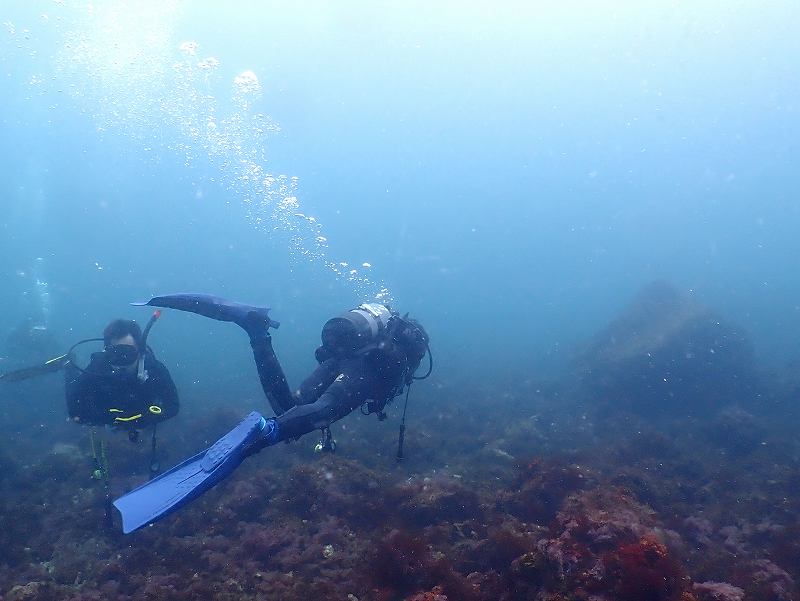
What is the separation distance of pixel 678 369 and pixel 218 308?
2111cm

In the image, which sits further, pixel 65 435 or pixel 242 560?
pixel 65 435

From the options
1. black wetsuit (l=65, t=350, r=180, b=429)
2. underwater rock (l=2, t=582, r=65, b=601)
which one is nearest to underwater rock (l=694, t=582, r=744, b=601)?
black wetsuit (l=65, t=350, r=180, b=429)

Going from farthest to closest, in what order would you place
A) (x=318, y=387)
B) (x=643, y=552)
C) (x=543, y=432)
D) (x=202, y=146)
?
(x=202, y=146), (x=543, y=432), (x=318, y=387), (x=643, y=552)

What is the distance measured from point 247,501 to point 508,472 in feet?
22.6

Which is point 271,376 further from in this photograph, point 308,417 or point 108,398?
point 108,398

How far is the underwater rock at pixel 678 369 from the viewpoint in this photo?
20266 millimetres

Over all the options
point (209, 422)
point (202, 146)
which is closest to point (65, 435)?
point (209, 422)

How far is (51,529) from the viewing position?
9.74 meters

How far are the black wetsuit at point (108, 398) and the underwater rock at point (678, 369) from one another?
18.3m

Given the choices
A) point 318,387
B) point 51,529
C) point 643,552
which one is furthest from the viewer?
point 51,529

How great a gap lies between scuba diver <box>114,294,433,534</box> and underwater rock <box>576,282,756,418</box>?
16066 mm

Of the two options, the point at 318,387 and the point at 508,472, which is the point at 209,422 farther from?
the point at 318,387

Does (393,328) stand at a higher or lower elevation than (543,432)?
higher

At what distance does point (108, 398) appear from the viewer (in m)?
7.75
